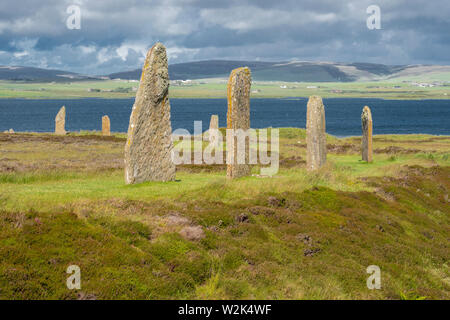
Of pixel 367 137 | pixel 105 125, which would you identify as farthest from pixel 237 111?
pixel 105 125

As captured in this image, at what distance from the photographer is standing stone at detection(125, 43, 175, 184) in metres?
21.4

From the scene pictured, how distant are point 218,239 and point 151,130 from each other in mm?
8894

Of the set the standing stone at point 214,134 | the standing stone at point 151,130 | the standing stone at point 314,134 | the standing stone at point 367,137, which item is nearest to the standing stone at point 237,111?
the standing stone at point 151,130

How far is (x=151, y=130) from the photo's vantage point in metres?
21.9

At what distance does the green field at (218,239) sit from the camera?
1116 centimetres

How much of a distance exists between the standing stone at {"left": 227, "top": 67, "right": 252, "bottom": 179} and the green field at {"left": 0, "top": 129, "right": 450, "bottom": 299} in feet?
3.51

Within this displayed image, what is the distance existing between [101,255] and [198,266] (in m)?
2.20
